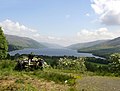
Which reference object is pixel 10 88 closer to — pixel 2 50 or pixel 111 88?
pixel 111 88

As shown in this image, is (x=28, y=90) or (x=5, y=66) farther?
(x=5, y=66)

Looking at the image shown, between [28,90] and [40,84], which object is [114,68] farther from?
[28,90]

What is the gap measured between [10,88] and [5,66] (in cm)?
1517

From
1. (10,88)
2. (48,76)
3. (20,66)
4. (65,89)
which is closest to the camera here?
(10,88)

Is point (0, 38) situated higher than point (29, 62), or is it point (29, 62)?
point (0, 38)

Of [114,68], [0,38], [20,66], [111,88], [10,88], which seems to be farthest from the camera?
[0,38]

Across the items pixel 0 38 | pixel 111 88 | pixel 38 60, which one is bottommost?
pixel 111 88

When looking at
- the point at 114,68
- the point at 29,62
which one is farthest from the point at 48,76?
the point at 114,68

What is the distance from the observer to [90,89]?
20219mm

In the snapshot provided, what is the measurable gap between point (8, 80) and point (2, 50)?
77.3 metres

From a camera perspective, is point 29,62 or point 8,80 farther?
point 29,62

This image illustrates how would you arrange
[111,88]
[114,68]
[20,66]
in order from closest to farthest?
[111,88] → [20,66] → [114,68]

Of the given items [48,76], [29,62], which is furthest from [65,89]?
[29,62]

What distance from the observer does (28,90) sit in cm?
1727
